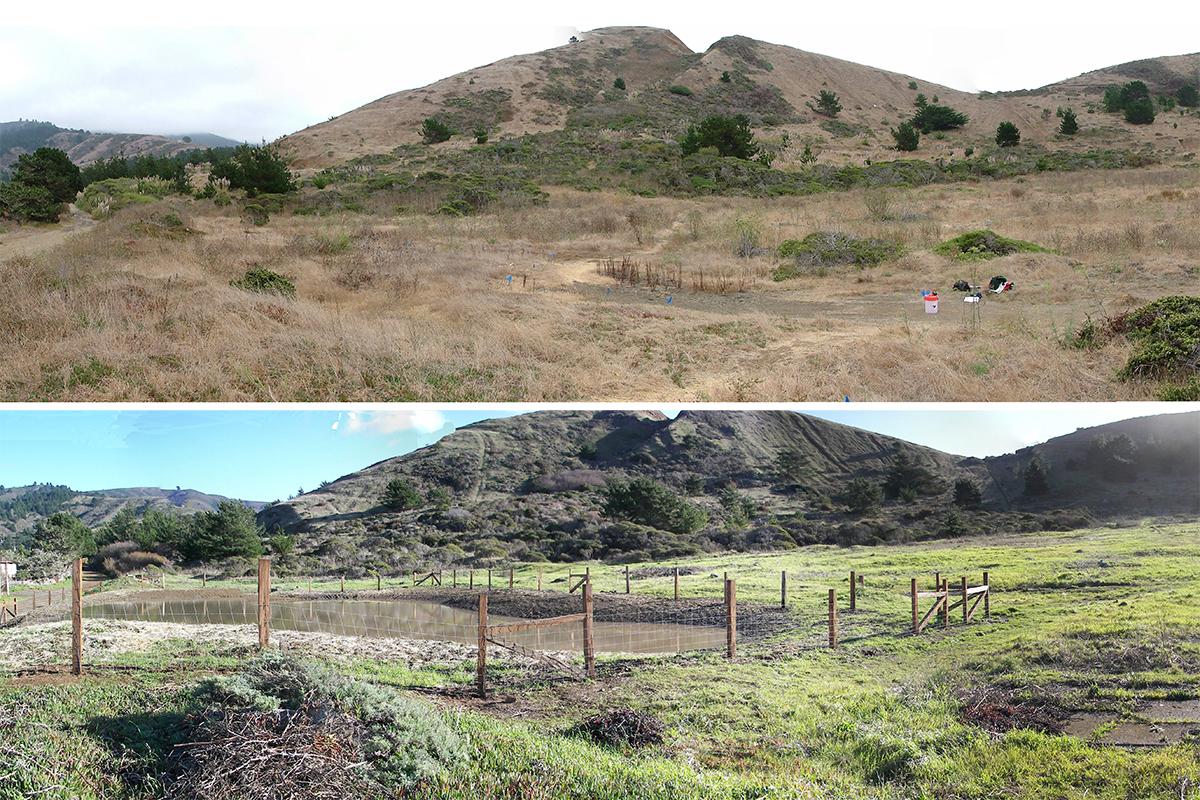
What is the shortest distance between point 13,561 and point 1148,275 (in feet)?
58.8

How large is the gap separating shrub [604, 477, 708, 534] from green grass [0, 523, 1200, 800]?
1.00ft

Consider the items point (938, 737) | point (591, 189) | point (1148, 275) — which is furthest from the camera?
point (591, 189)

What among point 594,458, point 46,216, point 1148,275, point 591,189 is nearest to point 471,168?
point 591,189

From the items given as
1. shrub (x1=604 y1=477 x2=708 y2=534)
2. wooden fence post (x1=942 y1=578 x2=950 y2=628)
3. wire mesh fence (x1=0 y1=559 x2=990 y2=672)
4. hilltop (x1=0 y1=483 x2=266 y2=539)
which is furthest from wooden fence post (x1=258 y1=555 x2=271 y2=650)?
wooden fence post (x1=942 y1=578 x2=950 y2=628)

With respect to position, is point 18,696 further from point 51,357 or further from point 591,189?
point 591,189

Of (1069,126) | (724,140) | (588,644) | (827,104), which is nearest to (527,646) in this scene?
(588,644)

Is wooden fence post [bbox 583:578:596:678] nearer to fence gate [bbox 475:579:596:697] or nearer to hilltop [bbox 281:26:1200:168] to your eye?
fence gate [bbox 475:579:596:697]

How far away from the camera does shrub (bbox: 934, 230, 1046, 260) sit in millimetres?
18125

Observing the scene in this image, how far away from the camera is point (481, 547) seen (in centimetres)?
600

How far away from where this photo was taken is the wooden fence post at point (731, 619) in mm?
5852

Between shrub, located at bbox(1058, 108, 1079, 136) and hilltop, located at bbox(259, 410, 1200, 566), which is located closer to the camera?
hilltop, located at bbox(259, 410, 1200, 566)

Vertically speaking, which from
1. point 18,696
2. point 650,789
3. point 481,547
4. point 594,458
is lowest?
point 650,789

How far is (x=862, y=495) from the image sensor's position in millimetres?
6199

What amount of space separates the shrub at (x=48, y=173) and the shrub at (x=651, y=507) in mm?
26704
